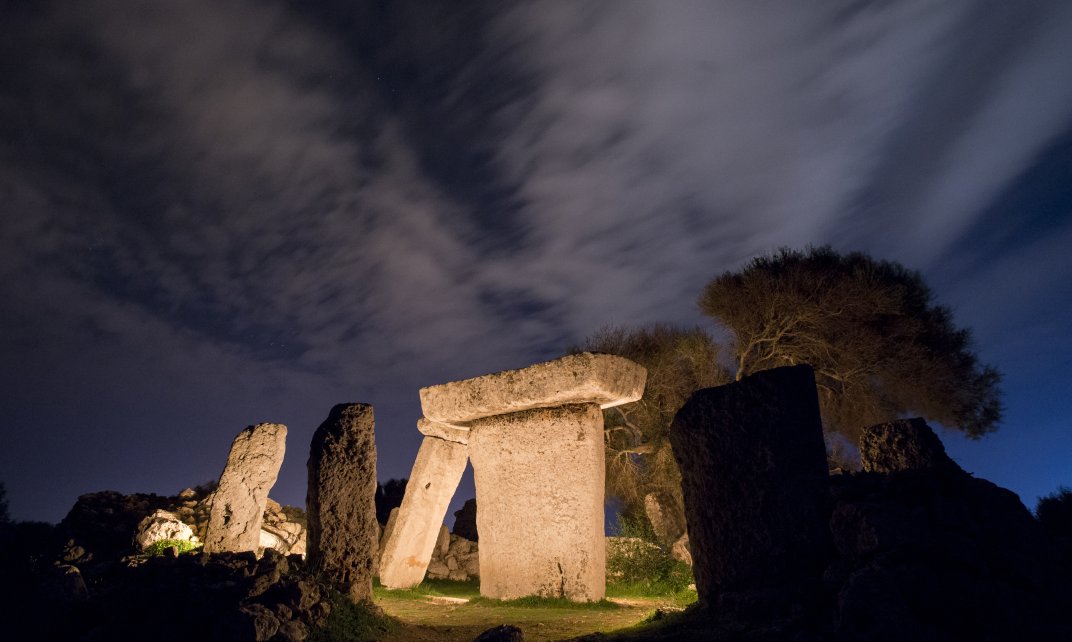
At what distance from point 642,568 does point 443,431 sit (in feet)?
12.8

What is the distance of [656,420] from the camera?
53.9 ft

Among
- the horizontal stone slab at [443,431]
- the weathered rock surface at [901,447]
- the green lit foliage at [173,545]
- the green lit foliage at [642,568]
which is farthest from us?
the horizontal stone slab at [443,431]

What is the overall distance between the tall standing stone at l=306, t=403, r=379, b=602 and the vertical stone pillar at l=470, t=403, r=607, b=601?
2239mm

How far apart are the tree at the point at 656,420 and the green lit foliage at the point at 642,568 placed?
4.13 metres

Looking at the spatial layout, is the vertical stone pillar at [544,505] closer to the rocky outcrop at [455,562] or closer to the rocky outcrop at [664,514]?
the rocky outcrop at [455,562]

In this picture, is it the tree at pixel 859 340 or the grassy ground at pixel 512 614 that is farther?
the tree at pixel 859 340

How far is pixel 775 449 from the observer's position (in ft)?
15.6

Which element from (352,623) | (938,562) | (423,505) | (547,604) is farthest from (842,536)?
(423,505)

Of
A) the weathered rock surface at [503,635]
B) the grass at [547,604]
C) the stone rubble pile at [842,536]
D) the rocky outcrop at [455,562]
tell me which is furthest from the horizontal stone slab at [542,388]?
the rocky outcrop at [455,562]

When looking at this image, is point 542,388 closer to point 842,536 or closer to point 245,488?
point 245,488

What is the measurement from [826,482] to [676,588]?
613cm

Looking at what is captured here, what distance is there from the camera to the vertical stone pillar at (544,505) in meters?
8.25

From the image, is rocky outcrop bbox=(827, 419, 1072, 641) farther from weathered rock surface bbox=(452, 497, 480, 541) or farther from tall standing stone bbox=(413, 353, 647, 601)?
weathered rock surface bbox=(452, 497, 480, 541)

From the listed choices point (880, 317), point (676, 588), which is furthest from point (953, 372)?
point (676, 588)
